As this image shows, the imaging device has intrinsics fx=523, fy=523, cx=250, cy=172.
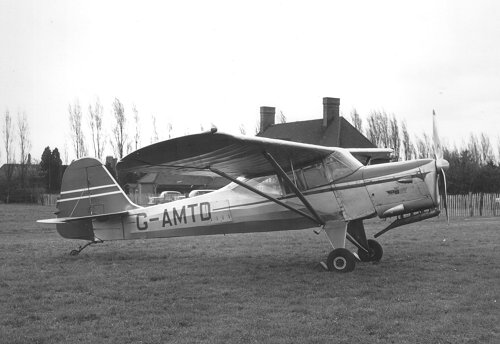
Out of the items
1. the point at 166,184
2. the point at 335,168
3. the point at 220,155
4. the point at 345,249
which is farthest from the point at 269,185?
the point at 166,184

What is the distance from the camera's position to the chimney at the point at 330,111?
4566 centimetres

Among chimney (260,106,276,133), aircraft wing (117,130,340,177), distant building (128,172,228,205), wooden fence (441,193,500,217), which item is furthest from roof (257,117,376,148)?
aircraft wing (117,130,340,177)

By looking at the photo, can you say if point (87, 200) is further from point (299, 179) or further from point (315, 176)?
point (315, 176)

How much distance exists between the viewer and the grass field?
18.5ft

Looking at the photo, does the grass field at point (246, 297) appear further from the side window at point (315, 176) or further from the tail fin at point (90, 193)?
the side window at point (315, 176)

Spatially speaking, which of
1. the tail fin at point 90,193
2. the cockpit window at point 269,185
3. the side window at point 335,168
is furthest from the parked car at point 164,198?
the side window at point 335,168

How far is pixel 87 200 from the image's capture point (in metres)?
11.9

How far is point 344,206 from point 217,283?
297 cm

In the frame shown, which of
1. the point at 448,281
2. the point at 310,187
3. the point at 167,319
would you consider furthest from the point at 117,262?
the point at 448,281

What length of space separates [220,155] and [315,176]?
2.12 m

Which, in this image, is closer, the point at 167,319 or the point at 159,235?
the point at 167,319

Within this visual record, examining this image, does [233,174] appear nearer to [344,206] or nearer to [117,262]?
[344,206]

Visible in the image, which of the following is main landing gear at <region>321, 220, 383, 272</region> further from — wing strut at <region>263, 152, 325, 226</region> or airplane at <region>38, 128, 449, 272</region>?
wing strut at <region>263, 152, 325, 226</region>

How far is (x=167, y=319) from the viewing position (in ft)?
20.3
